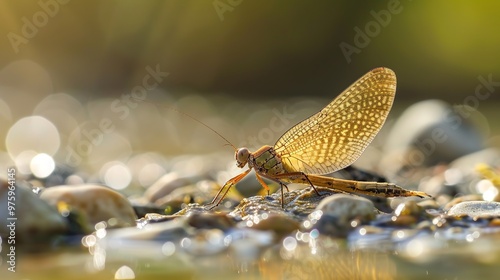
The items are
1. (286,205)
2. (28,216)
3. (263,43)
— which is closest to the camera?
(28,216)

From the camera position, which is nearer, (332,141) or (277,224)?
(277,224)

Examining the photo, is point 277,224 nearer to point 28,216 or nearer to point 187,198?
point 28,216

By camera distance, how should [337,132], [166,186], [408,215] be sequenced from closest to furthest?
[408,215]
[337,132]
[166,186]

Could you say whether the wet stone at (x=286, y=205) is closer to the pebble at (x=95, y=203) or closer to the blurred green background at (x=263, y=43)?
the pebble at (x=95, y=203)

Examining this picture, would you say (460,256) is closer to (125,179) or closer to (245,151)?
(245,151)

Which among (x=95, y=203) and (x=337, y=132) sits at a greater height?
(x=337, y=132)

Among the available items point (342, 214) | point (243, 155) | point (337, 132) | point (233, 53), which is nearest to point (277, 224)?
point (342, 214)

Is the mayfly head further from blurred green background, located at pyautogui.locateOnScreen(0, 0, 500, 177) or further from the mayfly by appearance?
blurred green background, located at pyautogui.locateOnScreen(0, 0, 500, 177)
